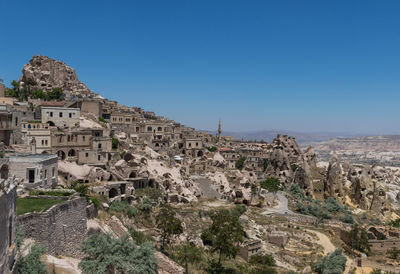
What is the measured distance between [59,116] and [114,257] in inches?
1462

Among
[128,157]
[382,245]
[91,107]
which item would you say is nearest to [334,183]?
[382,245]

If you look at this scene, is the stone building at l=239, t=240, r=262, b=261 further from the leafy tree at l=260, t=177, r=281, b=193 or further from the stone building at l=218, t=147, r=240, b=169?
the stone building at l=218, t=147, r=240, b=169

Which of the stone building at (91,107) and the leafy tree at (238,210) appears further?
the stone building at (91,107)

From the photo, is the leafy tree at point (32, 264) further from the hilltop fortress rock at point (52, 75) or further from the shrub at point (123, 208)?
the hilltop fortress rock at point (52, 75)

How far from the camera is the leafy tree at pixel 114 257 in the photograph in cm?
1690

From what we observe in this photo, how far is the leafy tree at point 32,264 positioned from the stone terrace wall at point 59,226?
2329 millimetres

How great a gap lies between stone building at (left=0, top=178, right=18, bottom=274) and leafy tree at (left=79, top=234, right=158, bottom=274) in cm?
416

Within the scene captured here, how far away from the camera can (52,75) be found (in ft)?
316

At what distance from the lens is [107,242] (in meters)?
18.0

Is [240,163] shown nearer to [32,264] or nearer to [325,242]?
[325,242]

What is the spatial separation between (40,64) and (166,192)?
231 feet

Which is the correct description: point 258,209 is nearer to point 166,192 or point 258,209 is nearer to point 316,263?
point 166,192

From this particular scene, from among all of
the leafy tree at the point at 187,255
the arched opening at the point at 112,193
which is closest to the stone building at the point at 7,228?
the leafy tree at the point at 187,255

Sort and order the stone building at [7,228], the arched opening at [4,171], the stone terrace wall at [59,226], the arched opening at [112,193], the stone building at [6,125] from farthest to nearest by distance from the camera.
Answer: the arched opening at [112,193]
the stone building at [6,125]
the arched opening at [4,171]
the stone terrace wall at [59,226]
the stone building at [7,228]
